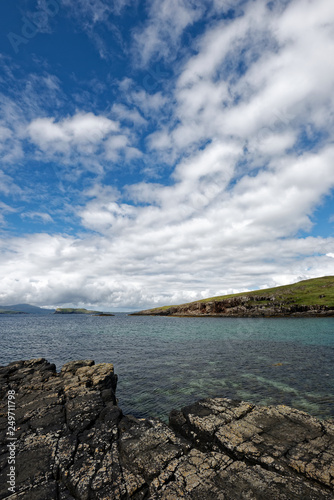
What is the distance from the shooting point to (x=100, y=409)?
1770cm

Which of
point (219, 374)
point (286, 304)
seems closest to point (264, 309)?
point (286, 304)

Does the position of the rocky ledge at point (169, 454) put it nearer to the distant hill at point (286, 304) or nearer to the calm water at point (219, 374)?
the calm water at point (219, 374)

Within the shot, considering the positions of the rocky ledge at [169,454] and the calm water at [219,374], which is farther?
the calm water at [219,374]

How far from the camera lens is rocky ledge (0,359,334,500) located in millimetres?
10047

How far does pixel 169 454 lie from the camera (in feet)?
40.0

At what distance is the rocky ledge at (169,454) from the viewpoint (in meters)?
10.0

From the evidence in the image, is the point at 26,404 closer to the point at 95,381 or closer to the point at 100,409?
the point at 95,381

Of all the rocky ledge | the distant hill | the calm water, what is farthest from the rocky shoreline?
the rocky ledge

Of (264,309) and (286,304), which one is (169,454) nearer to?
(264,309)

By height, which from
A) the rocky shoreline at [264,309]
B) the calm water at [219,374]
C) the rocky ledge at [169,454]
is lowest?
the calm water at [219,374]

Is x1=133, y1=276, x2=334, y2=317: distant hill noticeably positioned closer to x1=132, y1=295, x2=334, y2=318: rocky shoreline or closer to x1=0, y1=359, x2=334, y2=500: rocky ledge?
x1=132, y1=295, x2=334, y2=318: rocky shoreline

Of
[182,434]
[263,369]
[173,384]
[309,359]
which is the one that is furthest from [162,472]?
[309,359]

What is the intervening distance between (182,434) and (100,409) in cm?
691

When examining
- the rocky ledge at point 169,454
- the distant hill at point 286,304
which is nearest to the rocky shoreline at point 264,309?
the distant hill at point 286,304
